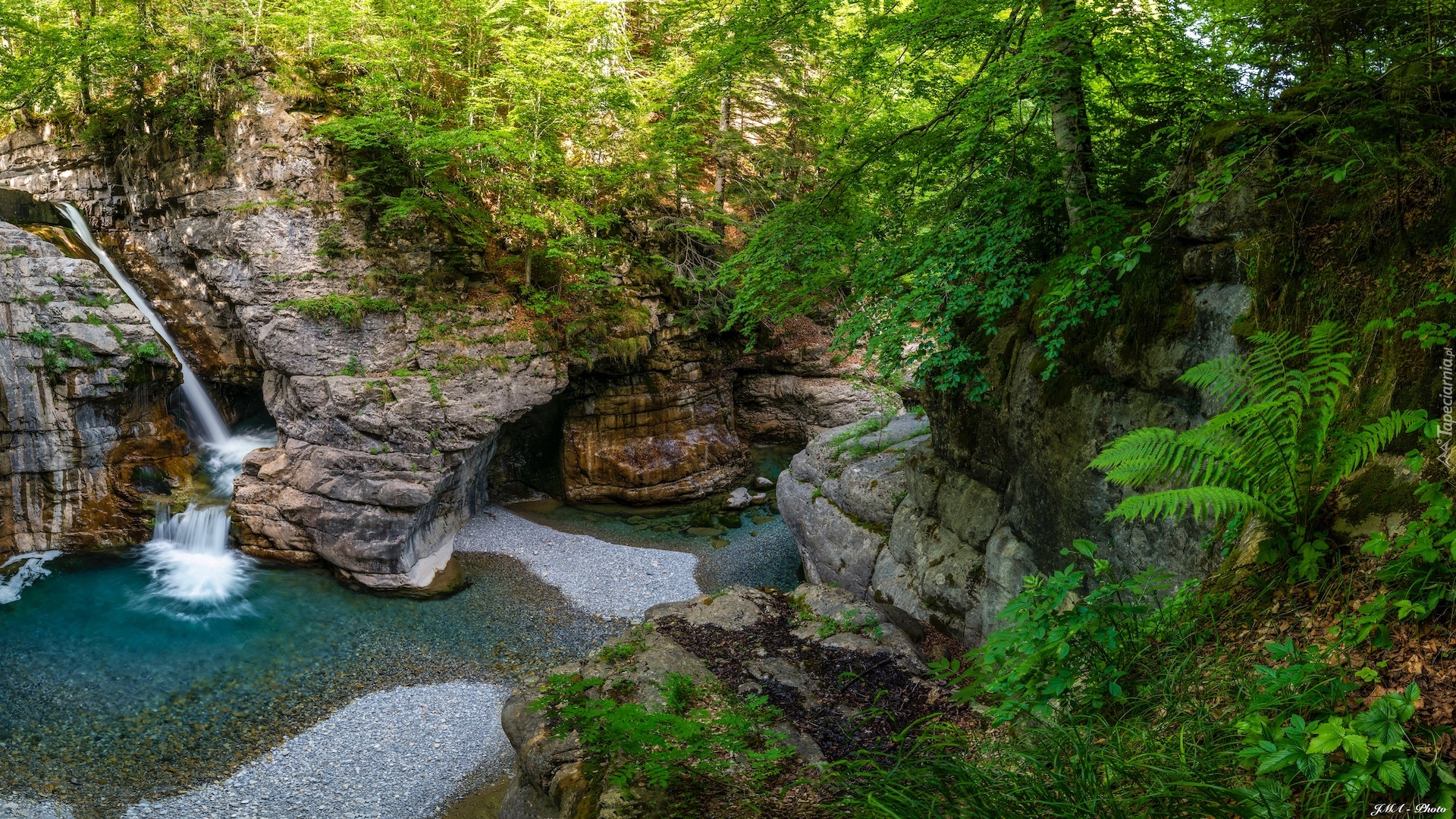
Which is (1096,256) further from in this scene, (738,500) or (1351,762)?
(738,500)

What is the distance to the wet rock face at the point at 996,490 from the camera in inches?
186

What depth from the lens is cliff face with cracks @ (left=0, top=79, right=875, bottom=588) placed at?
11.1 metres

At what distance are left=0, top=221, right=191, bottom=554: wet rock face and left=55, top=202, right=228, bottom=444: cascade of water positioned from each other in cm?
86

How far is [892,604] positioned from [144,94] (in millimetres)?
15126

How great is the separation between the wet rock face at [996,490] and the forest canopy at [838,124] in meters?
0.48

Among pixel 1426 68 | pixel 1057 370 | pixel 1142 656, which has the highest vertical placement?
pixel 1426 68

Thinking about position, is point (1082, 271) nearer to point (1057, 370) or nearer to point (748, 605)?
point (1057, 370)

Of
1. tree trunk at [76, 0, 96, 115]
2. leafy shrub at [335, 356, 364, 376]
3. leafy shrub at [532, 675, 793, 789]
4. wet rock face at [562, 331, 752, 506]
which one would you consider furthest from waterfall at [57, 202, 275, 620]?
leafy shrub at [532, 675, 793, 789]

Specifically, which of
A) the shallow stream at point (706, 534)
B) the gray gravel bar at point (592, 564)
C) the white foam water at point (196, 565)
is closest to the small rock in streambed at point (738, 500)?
the shallow stream at point (706, 534)

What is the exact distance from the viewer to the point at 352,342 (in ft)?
37.8

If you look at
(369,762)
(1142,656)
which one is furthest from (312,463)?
(1142,656)

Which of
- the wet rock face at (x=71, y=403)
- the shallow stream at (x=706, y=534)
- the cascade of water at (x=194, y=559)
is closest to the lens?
the cascade of water at (x=194, y=559)

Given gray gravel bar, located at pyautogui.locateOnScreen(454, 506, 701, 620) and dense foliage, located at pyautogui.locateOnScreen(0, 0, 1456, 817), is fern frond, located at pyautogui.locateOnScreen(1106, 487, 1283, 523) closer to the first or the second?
dense foliage, located at pyautogui.locateOnScreen(0, 0, 1456, 817)

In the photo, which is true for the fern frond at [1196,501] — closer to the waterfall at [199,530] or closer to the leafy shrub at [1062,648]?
the leafy shrub at [1062,648]
